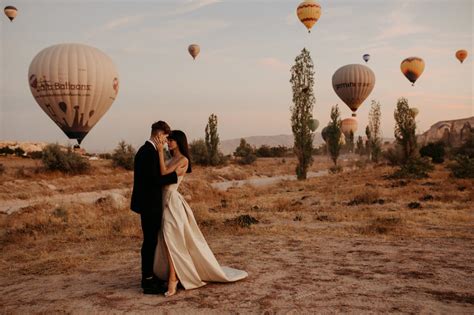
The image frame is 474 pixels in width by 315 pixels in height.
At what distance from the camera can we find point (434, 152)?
131ft

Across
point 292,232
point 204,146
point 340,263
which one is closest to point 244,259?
point 340,263

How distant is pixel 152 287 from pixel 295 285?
2017mm

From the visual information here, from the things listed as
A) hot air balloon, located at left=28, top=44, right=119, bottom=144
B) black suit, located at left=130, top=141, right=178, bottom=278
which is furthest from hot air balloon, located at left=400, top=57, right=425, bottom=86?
black suit, located at left=130, top=141, right=178, bottom=278

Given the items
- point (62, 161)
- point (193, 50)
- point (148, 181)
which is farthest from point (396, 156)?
point (148, 181)

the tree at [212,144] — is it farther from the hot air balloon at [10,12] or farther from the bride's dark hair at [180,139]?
the bride's dark hair at [180,139]

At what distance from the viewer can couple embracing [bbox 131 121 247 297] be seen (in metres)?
5.56

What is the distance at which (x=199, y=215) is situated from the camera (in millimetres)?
12875

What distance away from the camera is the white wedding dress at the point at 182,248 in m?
5.71

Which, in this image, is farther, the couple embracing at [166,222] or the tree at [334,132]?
the tree at [334,132]

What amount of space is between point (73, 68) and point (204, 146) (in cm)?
1998

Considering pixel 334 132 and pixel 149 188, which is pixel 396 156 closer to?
pixel 334 132

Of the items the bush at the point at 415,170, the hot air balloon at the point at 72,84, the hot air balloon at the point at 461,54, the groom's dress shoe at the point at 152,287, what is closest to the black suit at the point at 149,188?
the groom's dress shoe at the point at 152,287

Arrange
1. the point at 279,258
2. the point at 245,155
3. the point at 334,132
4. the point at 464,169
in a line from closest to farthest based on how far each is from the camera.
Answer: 1. the point at 279,258
2. the point at 464,169
3. the point at 334,132
4. the point at 245,155

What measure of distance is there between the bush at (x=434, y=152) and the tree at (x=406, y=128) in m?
5.63
